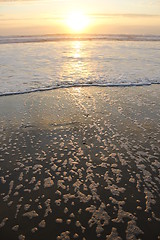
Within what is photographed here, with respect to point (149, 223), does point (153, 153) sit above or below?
above

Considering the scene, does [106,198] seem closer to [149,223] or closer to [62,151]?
[149,223]

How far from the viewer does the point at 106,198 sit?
3244mm

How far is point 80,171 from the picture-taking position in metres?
3.83

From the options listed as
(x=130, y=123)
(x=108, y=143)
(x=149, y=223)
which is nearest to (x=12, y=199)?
(x=149, y=223)

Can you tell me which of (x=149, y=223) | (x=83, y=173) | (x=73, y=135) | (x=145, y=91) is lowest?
(x=149, y=223)

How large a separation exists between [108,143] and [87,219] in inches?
82.2

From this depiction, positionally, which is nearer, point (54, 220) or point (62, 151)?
point (54, 220)

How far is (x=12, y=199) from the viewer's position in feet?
10.6

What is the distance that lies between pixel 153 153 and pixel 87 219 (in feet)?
6.94

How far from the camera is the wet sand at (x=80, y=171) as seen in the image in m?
2.82

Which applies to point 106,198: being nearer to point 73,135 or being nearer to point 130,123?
point 73,135

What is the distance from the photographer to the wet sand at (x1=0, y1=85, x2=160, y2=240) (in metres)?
2.82

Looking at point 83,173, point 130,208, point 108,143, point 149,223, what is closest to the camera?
point 149,223

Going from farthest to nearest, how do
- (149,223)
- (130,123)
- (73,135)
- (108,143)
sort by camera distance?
(130,123), (73,135), (108,143), (149,223)
